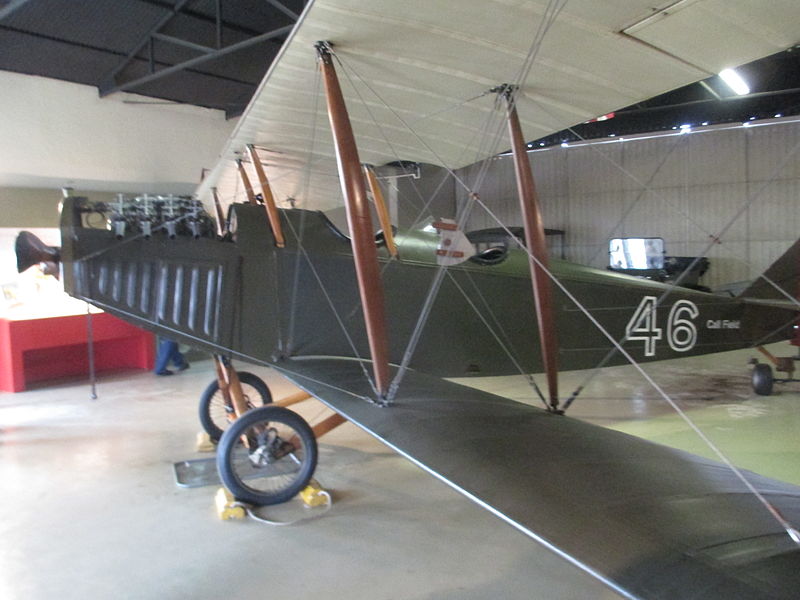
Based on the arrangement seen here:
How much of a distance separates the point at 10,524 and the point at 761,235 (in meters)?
11.5

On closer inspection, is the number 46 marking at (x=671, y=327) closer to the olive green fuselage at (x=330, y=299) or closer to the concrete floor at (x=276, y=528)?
the olive green fuselage at (x=330, y=299)

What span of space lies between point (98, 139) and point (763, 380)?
946cm

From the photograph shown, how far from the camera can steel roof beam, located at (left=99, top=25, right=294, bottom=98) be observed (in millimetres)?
8055

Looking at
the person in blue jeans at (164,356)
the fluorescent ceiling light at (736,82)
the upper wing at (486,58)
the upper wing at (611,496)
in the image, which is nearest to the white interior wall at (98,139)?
the person in blue jeans at (164,356)

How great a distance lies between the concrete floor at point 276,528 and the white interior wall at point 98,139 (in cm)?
416

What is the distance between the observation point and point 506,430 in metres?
2.28

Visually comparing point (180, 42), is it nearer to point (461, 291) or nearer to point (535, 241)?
point (461, 291)

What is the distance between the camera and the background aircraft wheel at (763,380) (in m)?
5.50

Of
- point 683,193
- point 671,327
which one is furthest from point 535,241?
point 683,193

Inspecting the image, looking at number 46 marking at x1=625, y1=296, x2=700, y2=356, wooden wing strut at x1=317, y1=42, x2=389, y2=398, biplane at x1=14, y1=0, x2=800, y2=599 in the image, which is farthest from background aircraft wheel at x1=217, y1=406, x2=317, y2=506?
number 46 marking at x1=625, y1=296, x2=700, y2=356

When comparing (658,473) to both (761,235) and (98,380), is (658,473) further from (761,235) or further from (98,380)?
(761,235)

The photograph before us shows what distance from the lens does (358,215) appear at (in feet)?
8.48

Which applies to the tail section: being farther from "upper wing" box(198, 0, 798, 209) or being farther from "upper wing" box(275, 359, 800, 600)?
"upper wing" box(275, 359, 800, 600)

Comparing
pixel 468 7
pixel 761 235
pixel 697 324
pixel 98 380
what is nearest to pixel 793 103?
pixel 761 235
